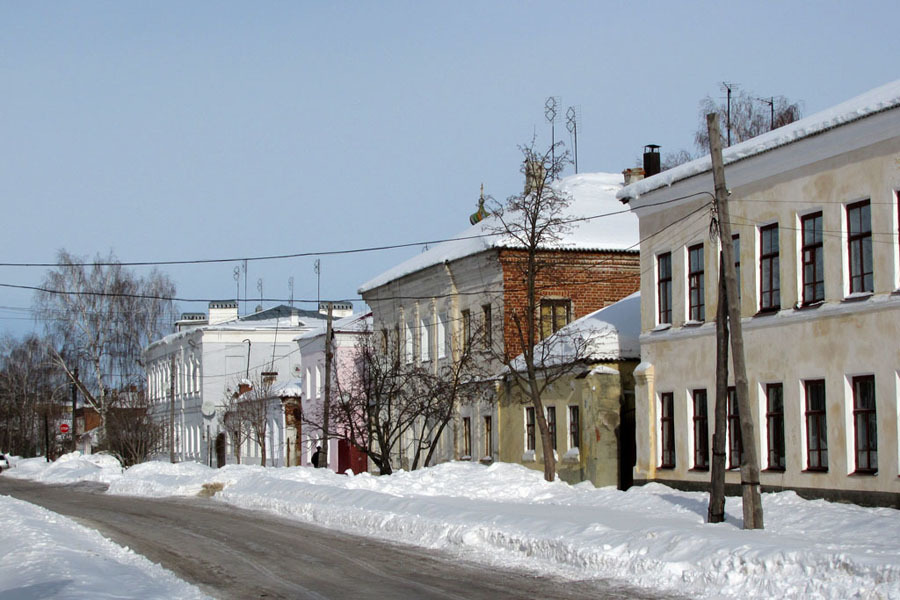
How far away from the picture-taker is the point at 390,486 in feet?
103

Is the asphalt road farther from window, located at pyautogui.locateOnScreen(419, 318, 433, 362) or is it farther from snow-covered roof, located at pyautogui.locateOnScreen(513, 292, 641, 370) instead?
window, located at pyautogui.locateOnScreen(419, 318, 433, 362)

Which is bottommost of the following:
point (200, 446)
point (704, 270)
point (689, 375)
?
point (200, 446)

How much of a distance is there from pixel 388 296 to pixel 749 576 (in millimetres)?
33838

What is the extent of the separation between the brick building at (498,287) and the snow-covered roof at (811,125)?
27.8ft

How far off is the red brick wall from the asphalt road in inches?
502

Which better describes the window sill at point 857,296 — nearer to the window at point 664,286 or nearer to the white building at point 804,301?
the white building at point 804,301

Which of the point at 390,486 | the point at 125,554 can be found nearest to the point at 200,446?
the point at 390,486

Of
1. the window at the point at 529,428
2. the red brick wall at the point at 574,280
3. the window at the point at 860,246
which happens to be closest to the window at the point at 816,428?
the window at the point at 860,246

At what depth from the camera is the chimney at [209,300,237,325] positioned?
77250 mm

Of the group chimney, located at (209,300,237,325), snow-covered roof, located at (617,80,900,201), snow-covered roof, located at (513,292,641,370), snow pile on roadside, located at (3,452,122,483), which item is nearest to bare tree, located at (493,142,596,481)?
snow-covered roof, located at (513,292,641,370)

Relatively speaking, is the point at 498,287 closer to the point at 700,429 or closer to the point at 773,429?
the point at 700,429

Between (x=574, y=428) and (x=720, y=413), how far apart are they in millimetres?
12296

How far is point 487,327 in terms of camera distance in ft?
125

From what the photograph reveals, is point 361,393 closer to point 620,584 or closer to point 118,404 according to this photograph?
point 620,584
